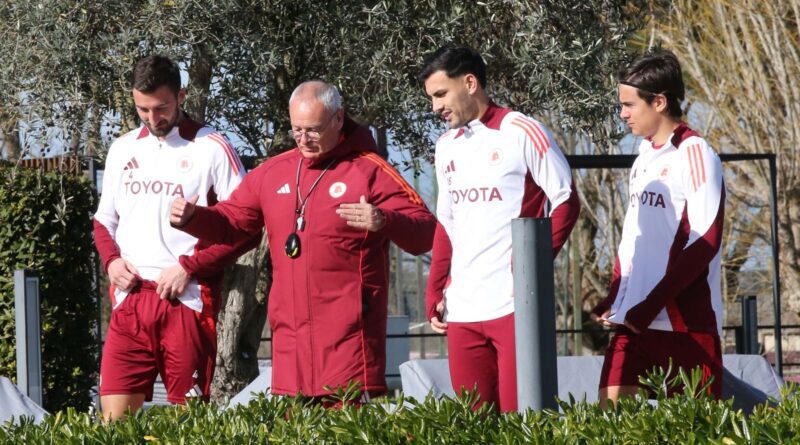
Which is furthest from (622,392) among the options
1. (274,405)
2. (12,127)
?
(12,127)

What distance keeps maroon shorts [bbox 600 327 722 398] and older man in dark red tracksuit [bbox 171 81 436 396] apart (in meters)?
0.81

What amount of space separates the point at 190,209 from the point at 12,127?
12.6 ft

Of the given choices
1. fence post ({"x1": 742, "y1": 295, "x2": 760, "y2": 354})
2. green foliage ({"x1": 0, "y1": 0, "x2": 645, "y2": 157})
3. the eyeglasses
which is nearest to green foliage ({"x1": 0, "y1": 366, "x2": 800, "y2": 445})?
the eyeglasses

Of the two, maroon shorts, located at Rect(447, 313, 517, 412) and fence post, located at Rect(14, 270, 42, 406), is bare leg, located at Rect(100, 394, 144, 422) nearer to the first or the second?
fence post, located at Rect(14, 270, 42, 406)

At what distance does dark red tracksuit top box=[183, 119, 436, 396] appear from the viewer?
4.45 m

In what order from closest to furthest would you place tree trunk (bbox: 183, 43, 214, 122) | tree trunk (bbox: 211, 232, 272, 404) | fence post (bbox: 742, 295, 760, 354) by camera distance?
1. tree trunk (bbox: 183, 43, 214, 122)
2. fence post (bbox: 742, 295, 760, 354)
3. tree trunk (bbox: 211, 232, 272, 404)

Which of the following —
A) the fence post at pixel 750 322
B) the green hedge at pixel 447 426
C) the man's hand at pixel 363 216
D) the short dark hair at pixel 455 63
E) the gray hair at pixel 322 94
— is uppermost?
the short dark hair at pixel 455 63

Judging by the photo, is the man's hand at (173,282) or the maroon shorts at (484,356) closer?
the maroon shorts at (484,356)

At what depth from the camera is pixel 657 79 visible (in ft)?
14.4

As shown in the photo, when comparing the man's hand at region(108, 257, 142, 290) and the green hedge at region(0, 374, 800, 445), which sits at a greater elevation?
the man's hand at region(108, 257, 142, 290)

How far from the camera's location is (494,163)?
4.45 metres

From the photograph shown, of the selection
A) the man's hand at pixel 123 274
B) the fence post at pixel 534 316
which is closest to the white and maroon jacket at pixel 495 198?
the fence post at pixel 534 316

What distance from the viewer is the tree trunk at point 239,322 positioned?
28.8 ft

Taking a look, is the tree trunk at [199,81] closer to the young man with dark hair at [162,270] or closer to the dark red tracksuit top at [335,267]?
→ the young man with dark hair at [162,270]
